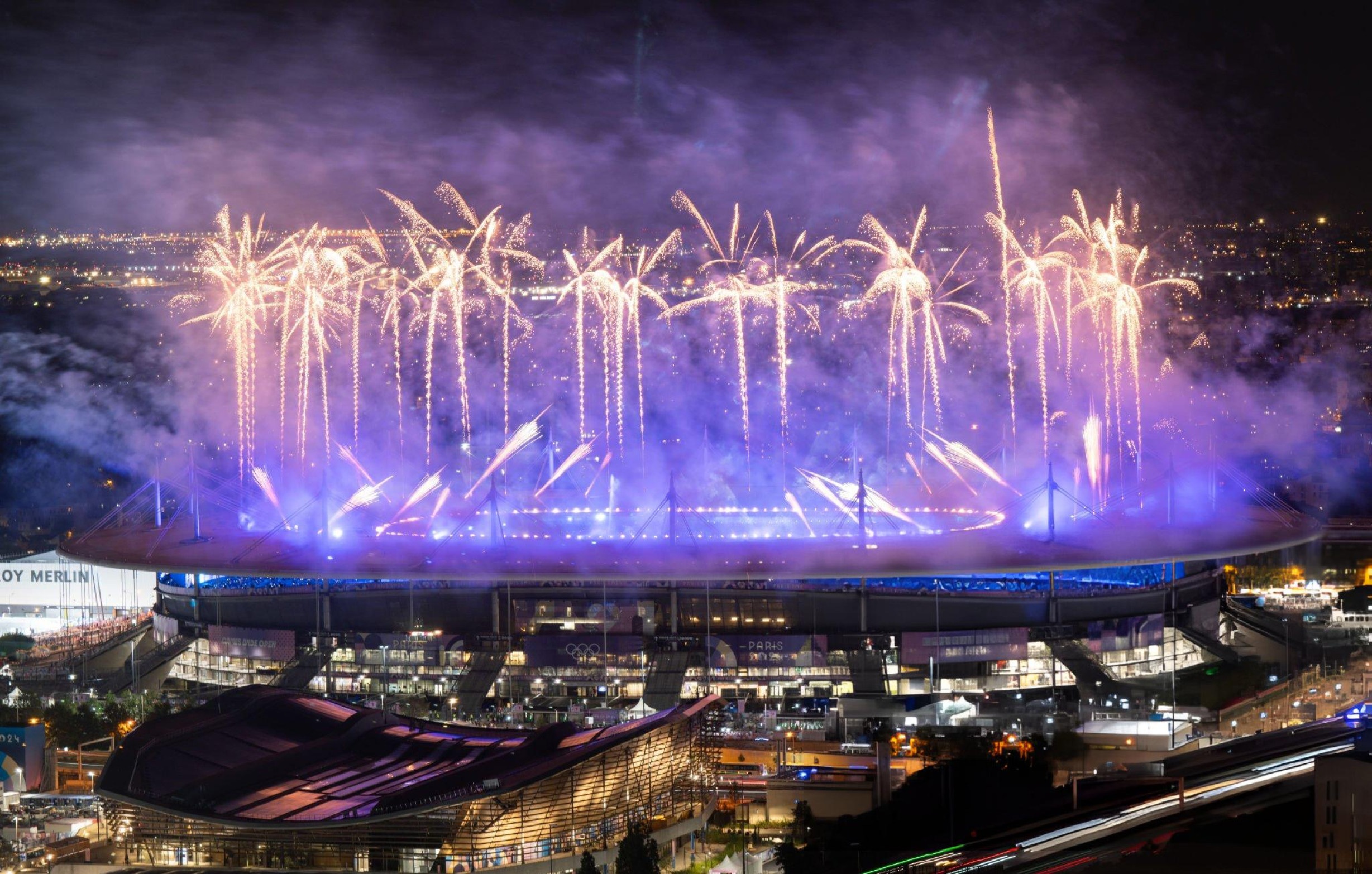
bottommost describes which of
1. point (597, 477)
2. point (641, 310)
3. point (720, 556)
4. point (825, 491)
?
point (720, 556)

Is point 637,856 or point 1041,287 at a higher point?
point 1041,287

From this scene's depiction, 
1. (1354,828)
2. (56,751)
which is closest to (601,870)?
(1354,828)

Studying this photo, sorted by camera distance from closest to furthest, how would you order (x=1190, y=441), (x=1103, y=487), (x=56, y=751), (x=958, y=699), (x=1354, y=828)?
(x=1354, y=828) < (x=56, y=751) < (x=958, y=699) < (x=1103, y=487) < (x=1190, y=441)

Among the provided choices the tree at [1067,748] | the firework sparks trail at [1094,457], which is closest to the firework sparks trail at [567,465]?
the firework sparks trail at [1094,457]

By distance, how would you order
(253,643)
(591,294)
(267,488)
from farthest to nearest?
1. (591,294)
2. (267,488)
3. (253,643)

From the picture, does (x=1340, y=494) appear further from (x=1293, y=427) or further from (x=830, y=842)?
(x=830, y=842)

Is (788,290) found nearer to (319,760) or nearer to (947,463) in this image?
(947,463)

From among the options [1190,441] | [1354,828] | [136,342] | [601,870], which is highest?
[136,342]

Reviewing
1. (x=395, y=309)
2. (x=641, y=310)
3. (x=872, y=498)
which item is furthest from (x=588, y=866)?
(x=641, y=310)

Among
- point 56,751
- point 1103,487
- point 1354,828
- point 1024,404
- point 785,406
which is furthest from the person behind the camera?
point 785,406
